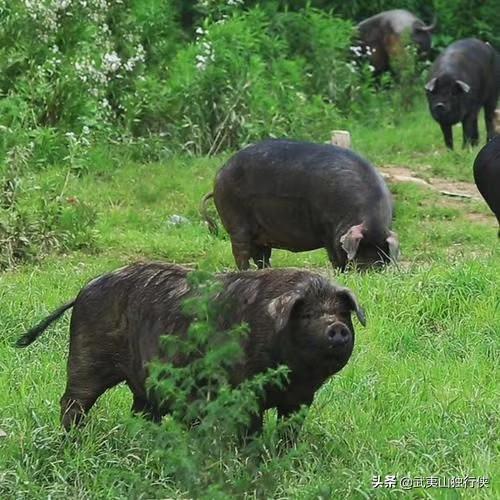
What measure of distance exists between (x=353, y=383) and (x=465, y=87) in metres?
8.78

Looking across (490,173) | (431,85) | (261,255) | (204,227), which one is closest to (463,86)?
(431,85)

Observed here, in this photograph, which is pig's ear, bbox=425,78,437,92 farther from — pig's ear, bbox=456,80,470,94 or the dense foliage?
the dense foliage

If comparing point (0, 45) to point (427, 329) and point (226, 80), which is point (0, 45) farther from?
point (427, 329)

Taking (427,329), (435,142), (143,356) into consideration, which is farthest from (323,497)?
(435,142)

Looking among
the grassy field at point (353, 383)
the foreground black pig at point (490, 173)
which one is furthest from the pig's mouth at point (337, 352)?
the foreground black pig at point (490, 173)

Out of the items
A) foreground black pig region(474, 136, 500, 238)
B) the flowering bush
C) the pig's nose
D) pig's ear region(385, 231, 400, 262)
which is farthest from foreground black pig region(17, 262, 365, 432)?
the flowering bush

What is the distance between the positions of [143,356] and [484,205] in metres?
6.89

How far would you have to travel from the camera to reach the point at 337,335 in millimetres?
4570

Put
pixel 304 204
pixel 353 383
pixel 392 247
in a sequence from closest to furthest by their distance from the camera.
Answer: pixel 353 383, pixel 392 247, pixel 304 204

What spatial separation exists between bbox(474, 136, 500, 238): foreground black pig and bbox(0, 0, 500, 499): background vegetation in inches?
16.7

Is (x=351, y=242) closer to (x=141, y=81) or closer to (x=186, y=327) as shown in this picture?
(x=186, y=327)

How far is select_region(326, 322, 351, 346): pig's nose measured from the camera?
15.0 ft

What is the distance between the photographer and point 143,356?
492cm

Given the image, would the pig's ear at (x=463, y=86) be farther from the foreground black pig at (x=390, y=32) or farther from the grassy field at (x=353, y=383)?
the grassy field at (x=353, y=383)
